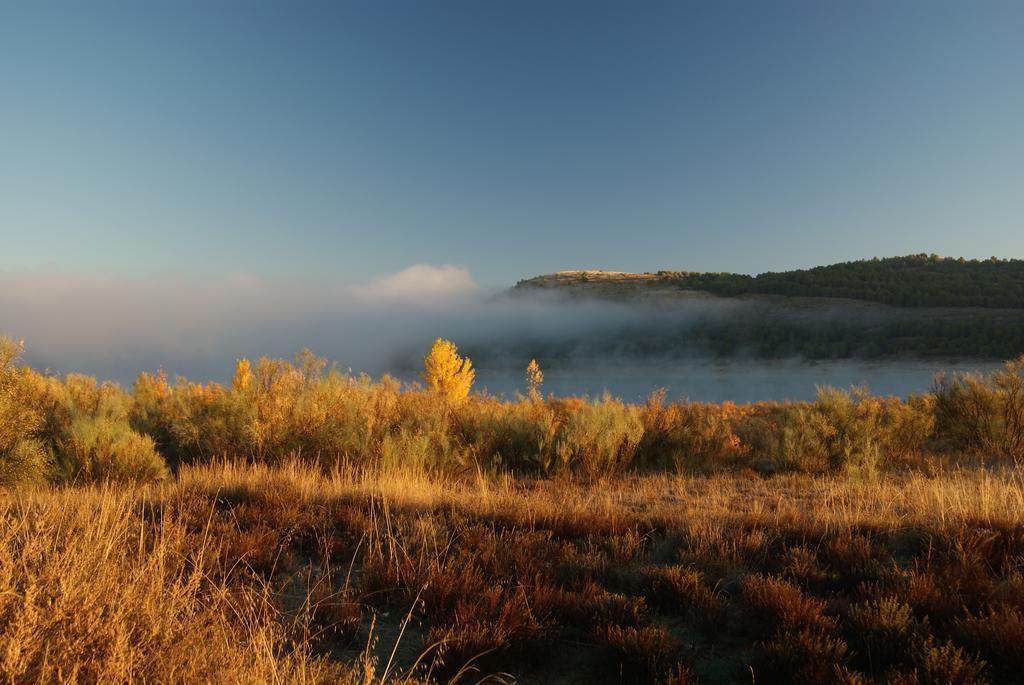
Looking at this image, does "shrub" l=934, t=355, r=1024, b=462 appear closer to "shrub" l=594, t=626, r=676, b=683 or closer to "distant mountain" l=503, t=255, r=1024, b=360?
"shrub" l=594, t=626, r=676, b=683

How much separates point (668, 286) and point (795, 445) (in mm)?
74079

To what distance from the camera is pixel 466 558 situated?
4465 millimetres

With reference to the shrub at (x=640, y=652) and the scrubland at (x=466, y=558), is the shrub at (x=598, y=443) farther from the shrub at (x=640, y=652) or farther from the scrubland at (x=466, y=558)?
the shrub at (x=640, y=652)

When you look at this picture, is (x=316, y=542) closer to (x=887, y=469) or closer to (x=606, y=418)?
(x=606, y=418)

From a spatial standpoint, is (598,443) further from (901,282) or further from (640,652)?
(901,282)

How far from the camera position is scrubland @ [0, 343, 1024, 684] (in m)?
2.88

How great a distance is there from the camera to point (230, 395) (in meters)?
10.1

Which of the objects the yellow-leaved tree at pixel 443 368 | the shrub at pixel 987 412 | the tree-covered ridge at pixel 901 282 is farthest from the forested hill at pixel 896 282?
the yellow-leaved tree at pixel 443 368

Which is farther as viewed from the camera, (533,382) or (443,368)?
(443,368)

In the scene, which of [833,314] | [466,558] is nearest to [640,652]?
[466,558]

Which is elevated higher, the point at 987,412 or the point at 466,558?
the point at 466,558

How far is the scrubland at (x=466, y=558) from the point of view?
2.88m

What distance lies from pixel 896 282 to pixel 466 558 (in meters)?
71.2

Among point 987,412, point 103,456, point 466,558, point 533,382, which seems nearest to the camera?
point 466,558
